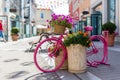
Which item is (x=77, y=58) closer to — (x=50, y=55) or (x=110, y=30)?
(x=50, y=55)

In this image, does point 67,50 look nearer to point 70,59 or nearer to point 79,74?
point 70,59

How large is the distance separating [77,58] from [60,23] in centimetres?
129

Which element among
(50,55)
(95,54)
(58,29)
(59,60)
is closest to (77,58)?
(59,60)

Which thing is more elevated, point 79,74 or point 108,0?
point 108,0

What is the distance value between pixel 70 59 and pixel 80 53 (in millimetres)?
302

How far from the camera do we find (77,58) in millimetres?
6691

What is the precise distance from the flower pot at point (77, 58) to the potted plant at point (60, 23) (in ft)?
2.87

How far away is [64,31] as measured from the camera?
7.58 m

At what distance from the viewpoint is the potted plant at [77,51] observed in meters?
6.70

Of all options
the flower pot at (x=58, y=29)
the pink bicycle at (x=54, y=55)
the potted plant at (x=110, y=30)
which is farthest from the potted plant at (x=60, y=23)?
the potted plant at (x=110, y=30)

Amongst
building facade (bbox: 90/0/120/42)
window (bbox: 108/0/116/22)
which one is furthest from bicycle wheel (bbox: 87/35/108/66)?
window (bbox: 108/0/116/22)

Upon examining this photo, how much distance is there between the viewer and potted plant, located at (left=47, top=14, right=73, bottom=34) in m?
7.51

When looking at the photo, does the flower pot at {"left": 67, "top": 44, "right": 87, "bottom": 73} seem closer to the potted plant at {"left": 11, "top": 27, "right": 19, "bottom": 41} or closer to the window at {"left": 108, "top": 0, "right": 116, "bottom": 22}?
the window at {"left": 108, "top": 0, "right": 116, "bottom": 22}

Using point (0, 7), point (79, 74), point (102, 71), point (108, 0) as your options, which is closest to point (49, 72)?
point (79, 74)
